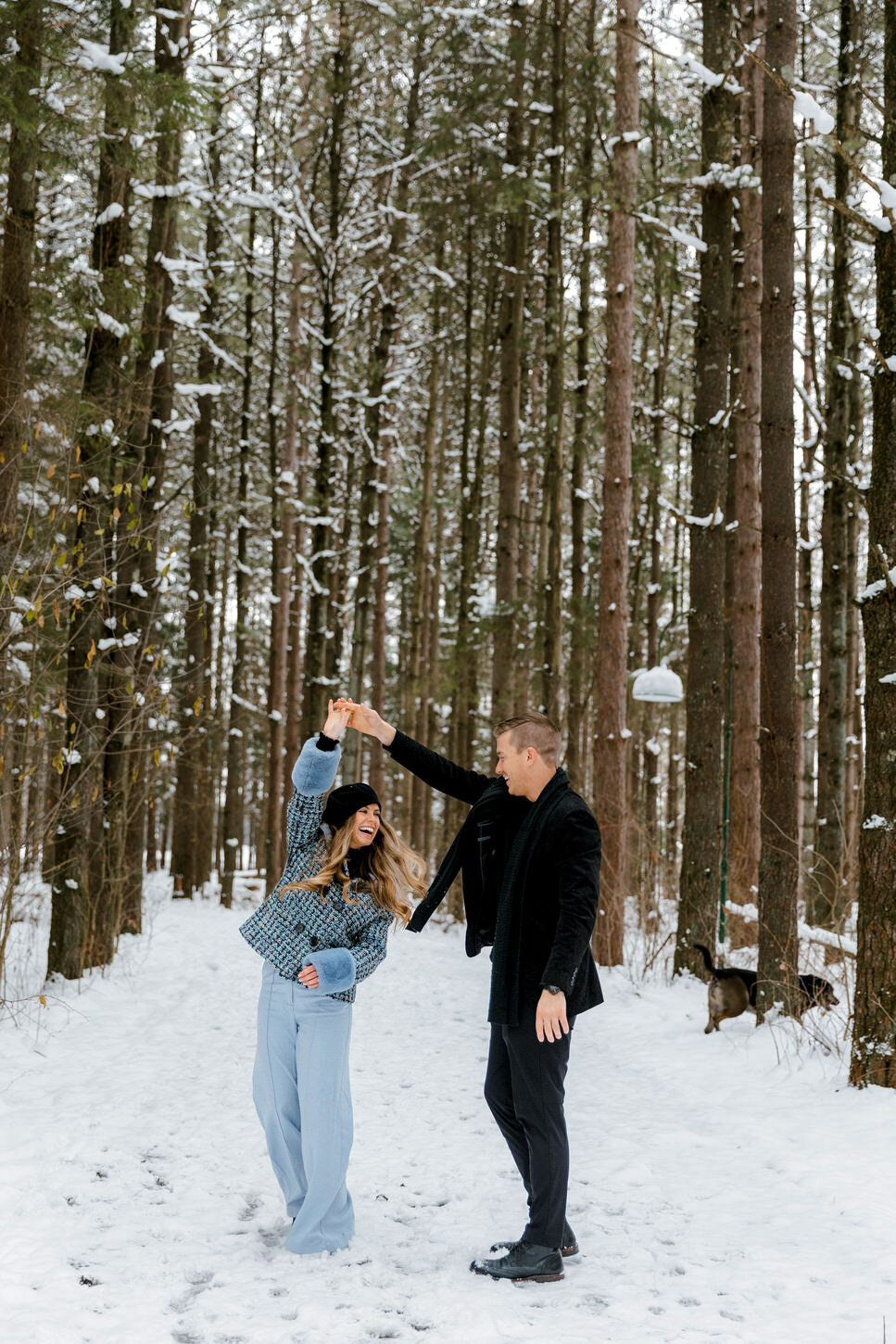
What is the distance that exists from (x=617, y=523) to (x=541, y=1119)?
331 inches

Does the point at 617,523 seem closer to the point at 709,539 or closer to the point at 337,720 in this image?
the point at 709,539

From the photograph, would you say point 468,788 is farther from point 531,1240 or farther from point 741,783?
point 741,783

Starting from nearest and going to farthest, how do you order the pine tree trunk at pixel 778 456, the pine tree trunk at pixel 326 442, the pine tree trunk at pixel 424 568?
the pine tree trunk at pixel 778 456 → the pine tree trunk at pixel 326 442 → the pine tree trunk at pixel 424 568

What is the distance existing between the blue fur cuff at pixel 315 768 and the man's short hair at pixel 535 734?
0.68m

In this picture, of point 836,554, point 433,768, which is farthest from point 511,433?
point 433,768

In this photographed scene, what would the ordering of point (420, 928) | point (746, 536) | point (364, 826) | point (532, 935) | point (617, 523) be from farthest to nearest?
point (746, 536), point (617, 523), point (364, 826), point (420, 928), point (532, 935)

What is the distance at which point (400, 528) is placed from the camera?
2784 cm

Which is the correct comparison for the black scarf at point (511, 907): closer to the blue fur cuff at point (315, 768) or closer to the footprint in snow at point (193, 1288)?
the blue fur cuff at point (315, 768)

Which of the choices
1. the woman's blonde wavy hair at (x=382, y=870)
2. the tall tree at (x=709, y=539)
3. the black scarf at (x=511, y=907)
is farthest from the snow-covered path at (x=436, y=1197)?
the tall tree at (x=709, y=539)

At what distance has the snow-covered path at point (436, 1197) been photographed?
3668mm

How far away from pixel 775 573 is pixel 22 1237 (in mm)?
6479

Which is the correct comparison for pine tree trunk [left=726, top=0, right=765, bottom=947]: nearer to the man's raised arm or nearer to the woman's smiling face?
the man's raised arm

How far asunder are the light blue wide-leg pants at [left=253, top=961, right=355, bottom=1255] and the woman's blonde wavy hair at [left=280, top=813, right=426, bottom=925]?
41cm

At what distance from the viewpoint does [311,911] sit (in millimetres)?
4340
